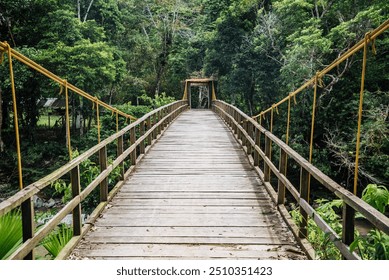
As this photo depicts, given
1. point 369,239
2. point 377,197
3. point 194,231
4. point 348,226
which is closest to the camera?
point 348,226

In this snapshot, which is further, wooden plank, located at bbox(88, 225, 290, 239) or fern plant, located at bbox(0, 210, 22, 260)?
wooden plank, located at bbox(88, 225, 290, 239)

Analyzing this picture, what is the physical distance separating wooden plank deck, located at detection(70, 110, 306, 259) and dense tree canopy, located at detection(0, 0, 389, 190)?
29.7ft

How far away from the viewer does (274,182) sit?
21.5m

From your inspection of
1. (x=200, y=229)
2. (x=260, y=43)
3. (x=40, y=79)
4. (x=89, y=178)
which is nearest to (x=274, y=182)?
(x=260, y=43)

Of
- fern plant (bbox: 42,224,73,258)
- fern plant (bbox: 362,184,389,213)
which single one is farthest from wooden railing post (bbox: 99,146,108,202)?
fern plant (bbox: 362,184,389,213)

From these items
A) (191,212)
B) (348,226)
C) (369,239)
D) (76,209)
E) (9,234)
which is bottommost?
(191,212)

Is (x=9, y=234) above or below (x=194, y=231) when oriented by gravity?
above

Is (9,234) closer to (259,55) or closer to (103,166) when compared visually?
(103,166)

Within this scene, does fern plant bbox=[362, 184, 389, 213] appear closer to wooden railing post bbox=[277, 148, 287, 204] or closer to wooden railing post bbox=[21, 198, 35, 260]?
wooden railing post bbox=[277, 148, 287, 204]

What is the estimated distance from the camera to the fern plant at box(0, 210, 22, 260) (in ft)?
8.74

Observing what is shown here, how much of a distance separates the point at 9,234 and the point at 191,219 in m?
1.97

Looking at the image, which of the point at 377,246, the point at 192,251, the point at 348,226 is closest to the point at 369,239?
the point at 348,226

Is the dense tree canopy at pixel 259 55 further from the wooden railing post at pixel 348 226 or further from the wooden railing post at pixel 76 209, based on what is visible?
the wooden railing post at pixel 76 209

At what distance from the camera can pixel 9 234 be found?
2.73m
